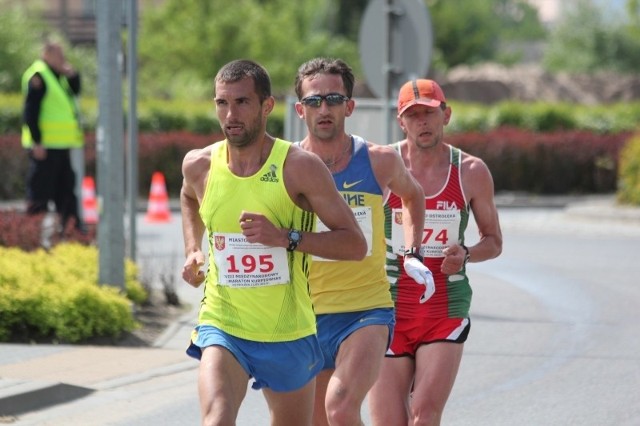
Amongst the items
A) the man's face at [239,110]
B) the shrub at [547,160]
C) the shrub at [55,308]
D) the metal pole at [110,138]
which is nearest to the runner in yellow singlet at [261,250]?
the man's face at [239,110]

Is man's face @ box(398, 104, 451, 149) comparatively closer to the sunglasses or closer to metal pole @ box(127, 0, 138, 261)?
the sunglasses

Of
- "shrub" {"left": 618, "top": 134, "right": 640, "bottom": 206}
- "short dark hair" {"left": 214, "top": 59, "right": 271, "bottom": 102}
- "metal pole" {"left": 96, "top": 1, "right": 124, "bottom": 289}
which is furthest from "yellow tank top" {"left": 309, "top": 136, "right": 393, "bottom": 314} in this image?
"shrub" {"left": 618, "top": 134, "right": 640, "bottom": 206}

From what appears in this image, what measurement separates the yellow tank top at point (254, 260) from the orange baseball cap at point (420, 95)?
1320mm

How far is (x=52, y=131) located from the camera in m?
15.9

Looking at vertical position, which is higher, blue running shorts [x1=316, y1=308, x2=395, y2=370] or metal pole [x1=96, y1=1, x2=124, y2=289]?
metal pole [x1=96, y1=1, x2=124, y2=289]

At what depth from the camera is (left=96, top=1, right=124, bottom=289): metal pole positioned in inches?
444

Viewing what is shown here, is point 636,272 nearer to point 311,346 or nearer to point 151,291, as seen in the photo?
point 151,291

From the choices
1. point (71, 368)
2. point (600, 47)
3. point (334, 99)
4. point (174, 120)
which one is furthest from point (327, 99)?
point (600, 47)

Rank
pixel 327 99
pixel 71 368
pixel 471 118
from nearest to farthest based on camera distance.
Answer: pixel 327 99, pixel 71 368, pixel 471 118

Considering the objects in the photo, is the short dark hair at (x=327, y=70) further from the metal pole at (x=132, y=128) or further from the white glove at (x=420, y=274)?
the metal pole at (x=132, y=128)

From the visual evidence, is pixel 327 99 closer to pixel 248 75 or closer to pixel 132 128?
pixel 248 75

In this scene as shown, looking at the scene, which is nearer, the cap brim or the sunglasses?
the sunglasses

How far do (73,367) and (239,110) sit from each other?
4.37 meters

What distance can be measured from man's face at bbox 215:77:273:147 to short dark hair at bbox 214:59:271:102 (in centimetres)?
2
